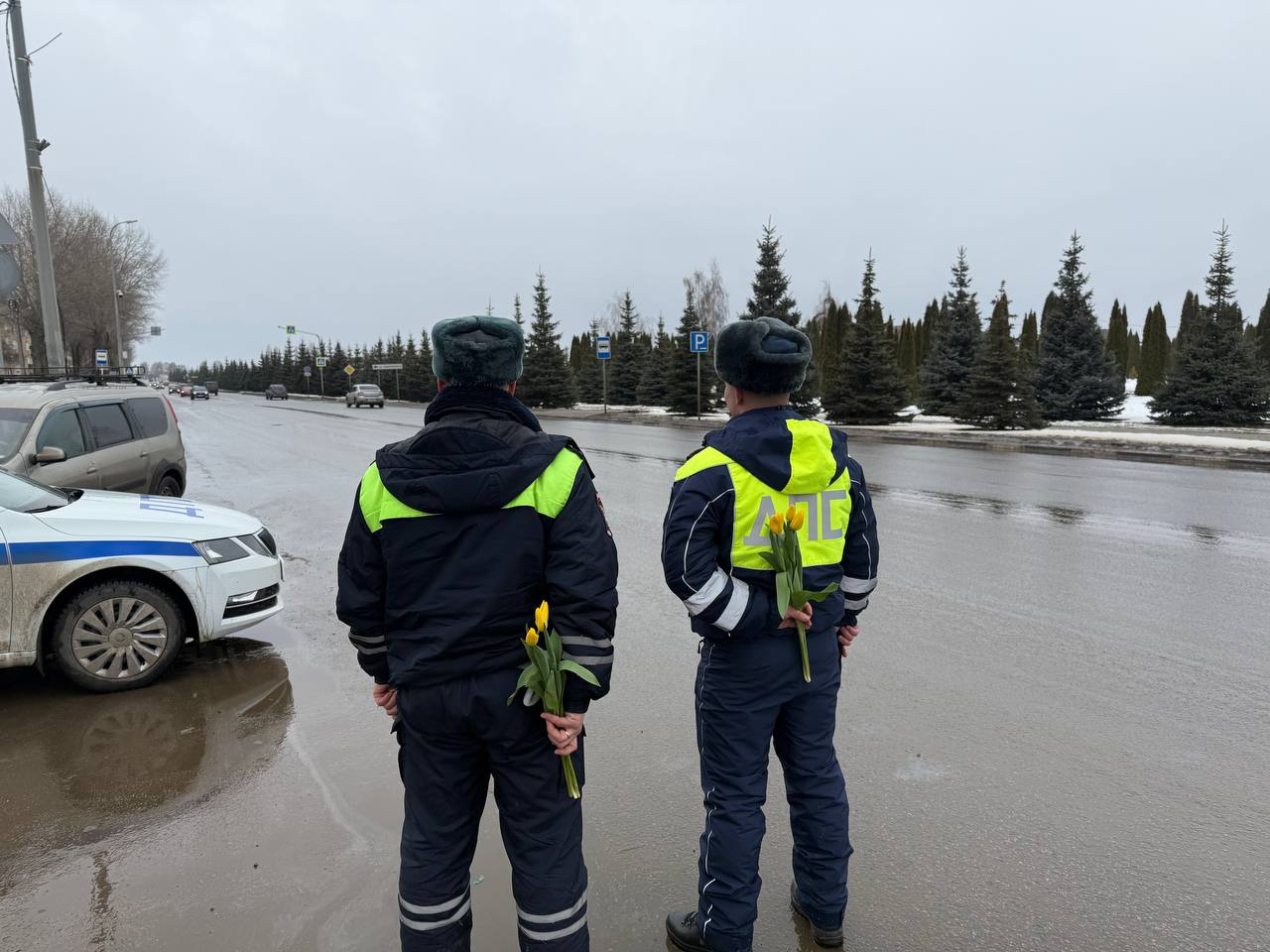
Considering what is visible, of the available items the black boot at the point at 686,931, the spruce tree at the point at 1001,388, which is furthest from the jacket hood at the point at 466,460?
the spruce tree at the point at 1001,388

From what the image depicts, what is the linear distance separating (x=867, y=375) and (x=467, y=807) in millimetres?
29590

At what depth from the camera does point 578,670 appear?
7.11ft

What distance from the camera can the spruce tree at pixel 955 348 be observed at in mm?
33719

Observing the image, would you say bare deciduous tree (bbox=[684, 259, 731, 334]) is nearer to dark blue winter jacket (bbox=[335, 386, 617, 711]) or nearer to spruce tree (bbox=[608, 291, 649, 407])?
spruce tree (bbox=[608, 291, 649, 407])

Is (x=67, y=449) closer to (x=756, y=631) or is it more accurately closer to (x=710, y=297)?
(x=756, y=631)

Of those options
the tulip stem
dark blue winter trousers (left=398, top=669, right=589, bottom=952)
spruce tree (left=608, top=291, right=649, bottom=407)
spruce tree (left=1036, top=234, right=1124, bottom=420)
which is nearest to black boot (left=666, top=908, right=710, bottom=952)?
dark blue winter trousers (left=398, top=669, right=589, bottom=952)

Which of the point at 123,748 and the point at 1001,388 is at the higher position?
the point at 1001,388

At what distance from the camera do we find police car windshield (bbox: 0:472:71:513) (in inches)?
185

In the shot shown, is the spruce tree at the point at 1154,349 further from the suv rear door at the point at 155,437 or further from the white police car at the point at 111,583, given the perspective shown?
the white police car at the point at 111,583

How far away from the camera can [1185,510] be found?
10.7m

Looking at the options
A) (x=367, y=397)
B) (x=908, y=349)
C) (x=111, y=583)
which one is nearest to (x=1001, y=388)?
(x=908, y=349)

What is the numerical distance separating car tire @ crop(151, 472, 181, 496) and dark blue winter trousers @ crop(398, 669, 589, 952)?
350 inches

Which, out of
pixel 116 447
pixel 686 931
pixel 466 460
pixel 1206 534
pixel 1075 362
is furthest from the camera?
pixel 1075 362

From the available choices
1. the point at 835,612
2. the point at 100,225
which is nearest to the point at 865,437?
the point at 835,612
